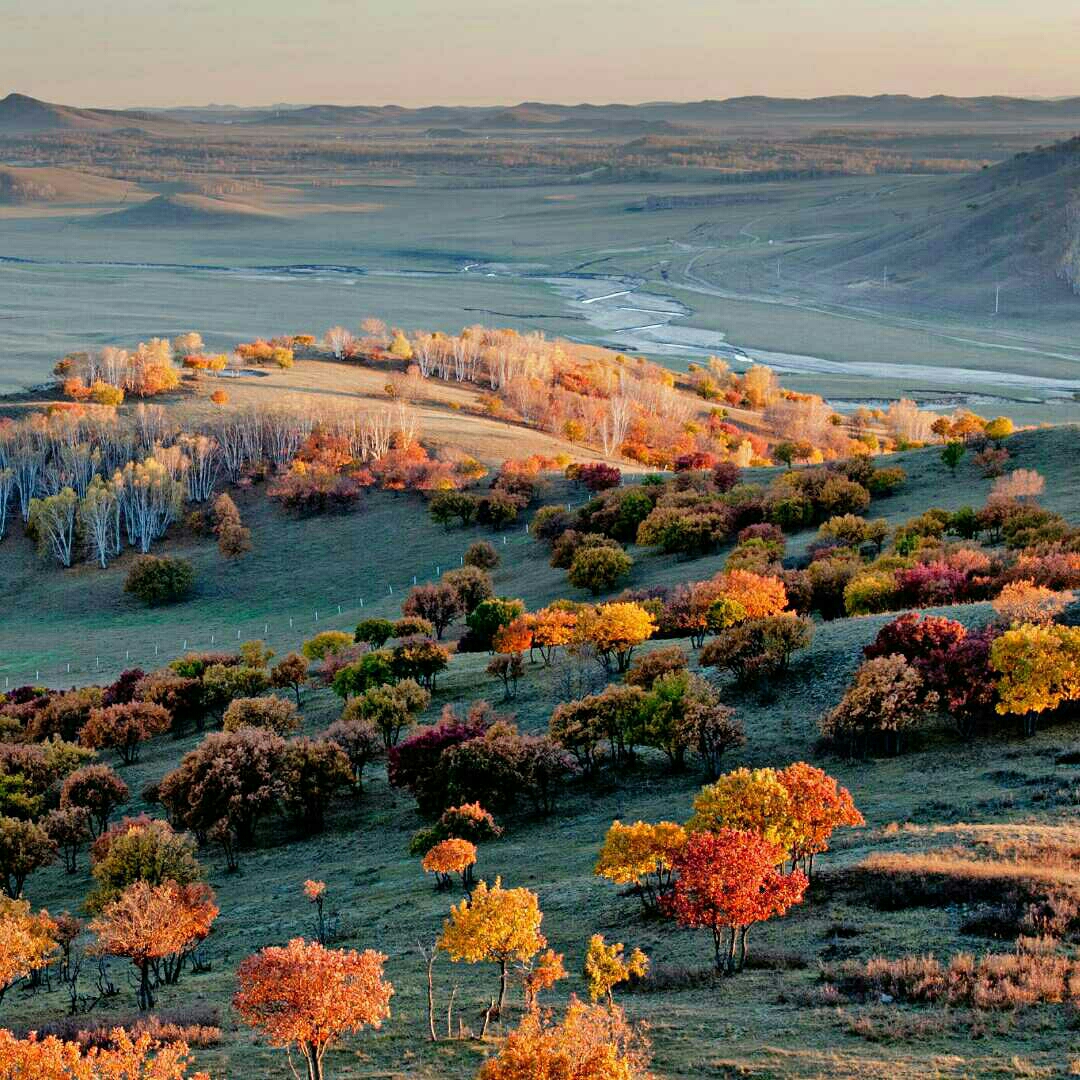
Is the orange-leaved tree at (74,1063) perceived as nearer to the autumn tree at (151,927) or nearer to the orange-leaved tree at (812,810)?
the autumn tree at (151,927)

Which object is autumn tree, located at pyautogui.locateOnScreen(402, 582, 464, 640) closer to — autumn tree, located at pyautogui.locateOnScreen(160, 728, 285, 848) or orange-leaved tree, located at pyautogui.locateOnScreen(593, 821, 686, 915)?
autumn tree, located at pyautogui.locateOnScreen(160, 728, 285, 848)

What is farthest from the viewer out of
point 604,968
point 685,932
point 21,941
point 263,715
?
point 263,715

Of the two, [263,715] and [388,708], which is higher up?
[388,708]

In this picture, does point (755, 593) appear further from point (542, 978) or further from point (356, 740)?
point (542, 978)

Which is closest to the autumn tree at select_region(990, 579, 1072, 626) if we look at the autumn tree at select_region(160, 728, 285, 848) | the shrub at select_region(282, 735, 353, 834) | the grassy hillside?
the grassy hillside

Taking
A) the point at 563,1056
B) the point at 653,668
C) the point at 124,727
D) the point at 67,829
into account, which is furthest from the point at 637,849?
the point at 124,727

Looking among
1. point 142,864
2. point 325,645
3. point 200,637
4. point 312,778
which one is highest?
point 142,864
